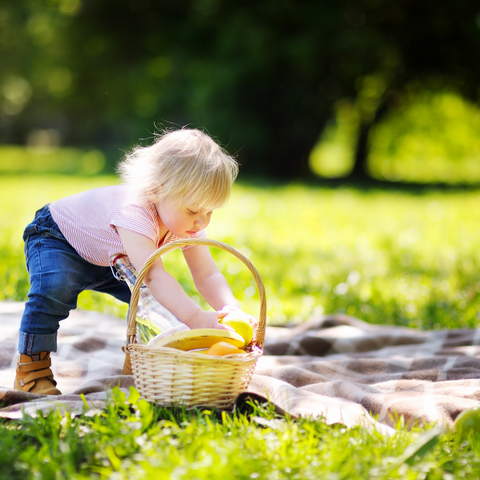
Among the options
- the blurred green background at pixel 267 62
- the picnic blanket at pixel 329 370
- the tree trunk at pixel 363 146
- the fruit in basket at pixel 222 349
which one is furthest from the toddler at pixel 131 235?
the tree trunk at pixel 363 146

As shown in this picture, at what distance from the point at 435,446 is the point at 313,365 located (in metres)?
1.01

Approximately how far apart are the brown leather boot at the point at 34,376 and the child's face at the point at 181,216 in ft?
2.55

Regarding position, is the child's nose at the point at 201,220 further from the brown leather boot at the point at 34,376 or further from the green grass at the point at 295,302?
the brown leather boot at the point at 34,376

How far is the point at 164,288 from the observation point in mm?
2201

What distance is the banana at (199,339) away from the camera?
2.03m

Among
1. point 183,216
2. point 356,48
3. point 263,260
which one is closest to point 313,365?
point 183,216

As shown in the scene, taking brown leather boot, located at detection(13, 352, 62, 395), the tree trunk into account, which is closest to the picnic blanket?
brown leather boot, located at detection(13, 352, 62, 395)

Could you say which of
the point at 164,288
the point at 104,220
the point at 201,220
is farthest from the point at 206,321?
the point at 104,220

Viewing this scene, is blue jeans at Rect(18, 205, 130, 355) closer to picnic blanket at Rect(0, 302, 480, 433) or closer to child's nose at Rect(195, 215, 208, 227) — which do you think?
picnic blanket at Rect(0, 302, 480, 433)

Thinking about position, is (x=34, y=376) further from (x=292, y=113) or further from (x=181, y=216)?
(x=292, y=113)

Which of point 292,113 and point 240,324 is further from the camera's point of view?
point 292,113

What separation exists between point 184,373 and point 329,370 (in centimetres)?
100

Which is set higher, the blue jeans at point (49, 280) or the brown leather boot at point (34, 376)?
the blue jeans at point (49, 280)

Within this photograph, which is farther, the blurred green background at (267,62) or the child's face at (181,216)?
the blurred green background at (267,62)
